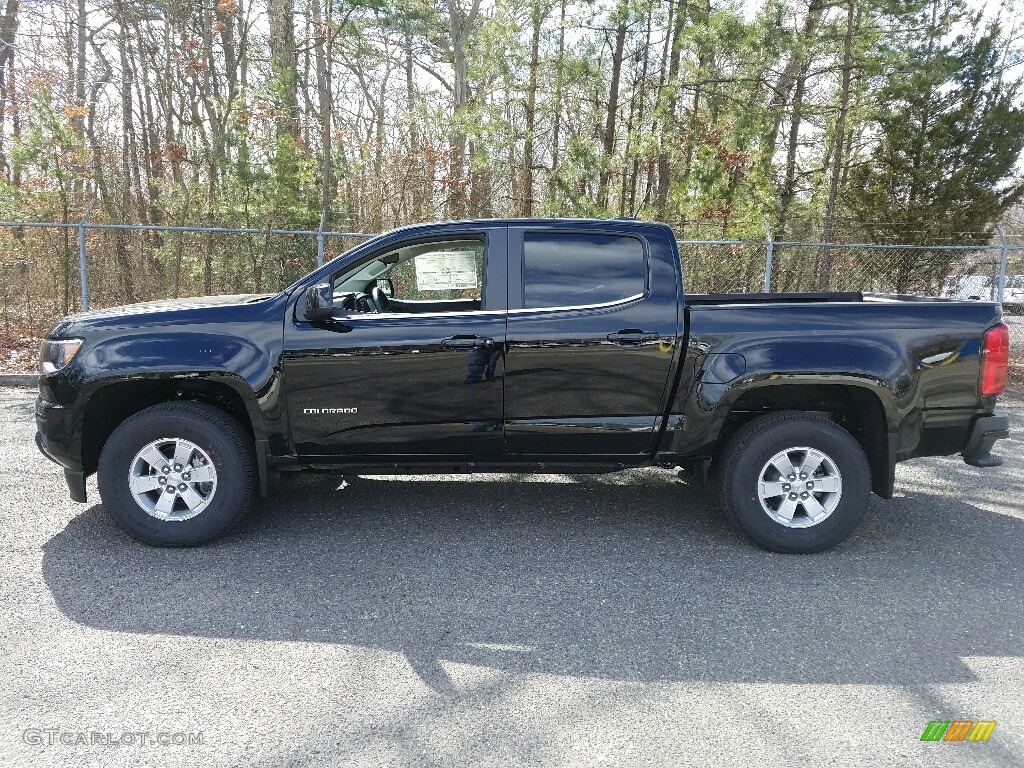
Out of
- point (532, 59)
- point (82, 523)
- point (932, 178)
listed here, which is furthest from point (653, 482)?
point (932, 178)

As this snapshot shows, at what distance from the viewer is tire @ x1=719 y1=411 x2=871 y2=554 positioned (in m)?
4.25

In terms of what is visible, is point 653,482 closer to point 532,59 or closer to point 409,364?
point 409,364

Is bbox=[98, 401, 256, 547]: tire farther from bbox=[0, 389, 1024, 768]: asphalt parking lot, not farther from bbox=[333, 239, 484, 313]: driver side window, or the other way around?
bbox=[333, 239, 484, 313]: driver side window

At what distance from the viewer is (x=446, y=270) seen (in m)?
5.00

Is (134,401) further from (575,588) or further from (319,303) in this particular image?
(575,588)

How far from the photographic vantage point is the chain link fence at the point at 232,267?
10.7 meters

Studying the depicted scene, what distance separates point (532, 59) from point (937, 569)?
1031cm

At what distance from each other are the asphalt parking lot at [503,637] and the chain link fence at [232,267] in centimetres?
616

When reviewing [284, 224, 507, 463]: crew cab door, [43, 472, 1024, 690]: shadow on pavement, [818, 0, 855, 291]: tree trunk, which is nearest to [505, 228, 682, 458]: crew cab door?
[284, 224, 507, 463]: crew cab door

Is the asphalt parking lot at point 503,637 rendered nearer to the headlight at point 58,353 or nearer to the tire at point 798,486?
the tire at point 798,486

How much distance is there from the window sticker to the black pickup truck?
0.32 m

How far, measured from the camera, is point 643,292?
→ 4.32 metres

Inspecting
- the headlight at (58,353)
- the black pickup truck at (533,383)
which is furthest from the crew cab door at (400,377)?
the headlight at (58,353)

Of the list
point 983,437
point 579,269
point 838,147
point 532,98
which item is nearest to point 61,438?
point 579,269
